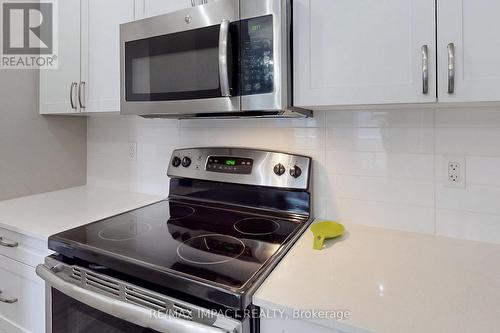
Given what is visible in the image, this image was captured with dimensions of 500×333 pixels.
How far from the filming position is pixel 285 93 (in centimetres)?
99

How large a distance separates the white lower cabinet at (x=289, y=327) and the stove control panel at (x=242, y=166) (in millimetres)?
625

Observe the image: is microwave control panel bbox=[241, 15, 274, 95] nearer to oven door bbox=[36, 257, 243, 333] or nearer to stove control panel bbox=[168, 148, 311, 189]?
stove control panel bbox=[168, 148, 311, 189]

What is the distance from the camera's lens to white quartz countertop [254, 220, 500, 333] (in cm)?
62

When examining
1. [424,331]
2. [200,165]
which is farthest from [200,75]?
[424,331]

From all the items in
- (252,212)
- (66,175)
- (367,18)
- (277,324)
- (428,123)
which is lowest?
(277,324)

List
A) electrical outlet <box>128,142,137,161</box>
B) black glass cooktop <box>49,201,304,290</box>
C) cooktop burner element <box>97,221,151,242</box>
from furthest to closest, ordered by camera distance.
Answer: electrical outlet <box>128,142,137,161</box>, cooktop burner element <box>97,221,151,242</box>, black glass cooktop <box>49,201,304,290</box>

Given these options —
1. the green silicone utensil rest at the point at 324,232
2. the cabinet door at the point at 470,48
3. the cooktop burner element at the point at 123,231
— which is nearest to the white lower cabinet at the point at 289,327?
the green silicone utensil rest at the point at 324,232

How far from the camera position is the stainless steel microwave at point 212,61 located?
0.99 m

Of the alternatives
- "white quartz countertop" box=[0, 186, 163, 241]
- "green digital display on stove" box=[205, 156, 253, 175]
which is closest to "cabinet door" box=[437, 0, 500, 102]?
"green digital display on stove" box=[205, 156, 253, 175]

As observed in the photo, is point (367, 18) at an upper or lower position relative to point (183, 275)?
upper

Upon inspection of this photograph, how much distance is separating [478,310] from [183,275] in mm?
704

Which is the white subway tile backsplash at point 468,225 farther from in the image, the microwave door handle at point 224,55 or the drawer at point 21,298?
the drawer at point 21,298

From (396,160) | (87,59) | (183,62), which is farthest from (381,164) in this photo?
(87,59)

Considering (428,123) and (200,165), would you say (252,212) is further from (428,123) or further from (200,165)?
(428,123)
